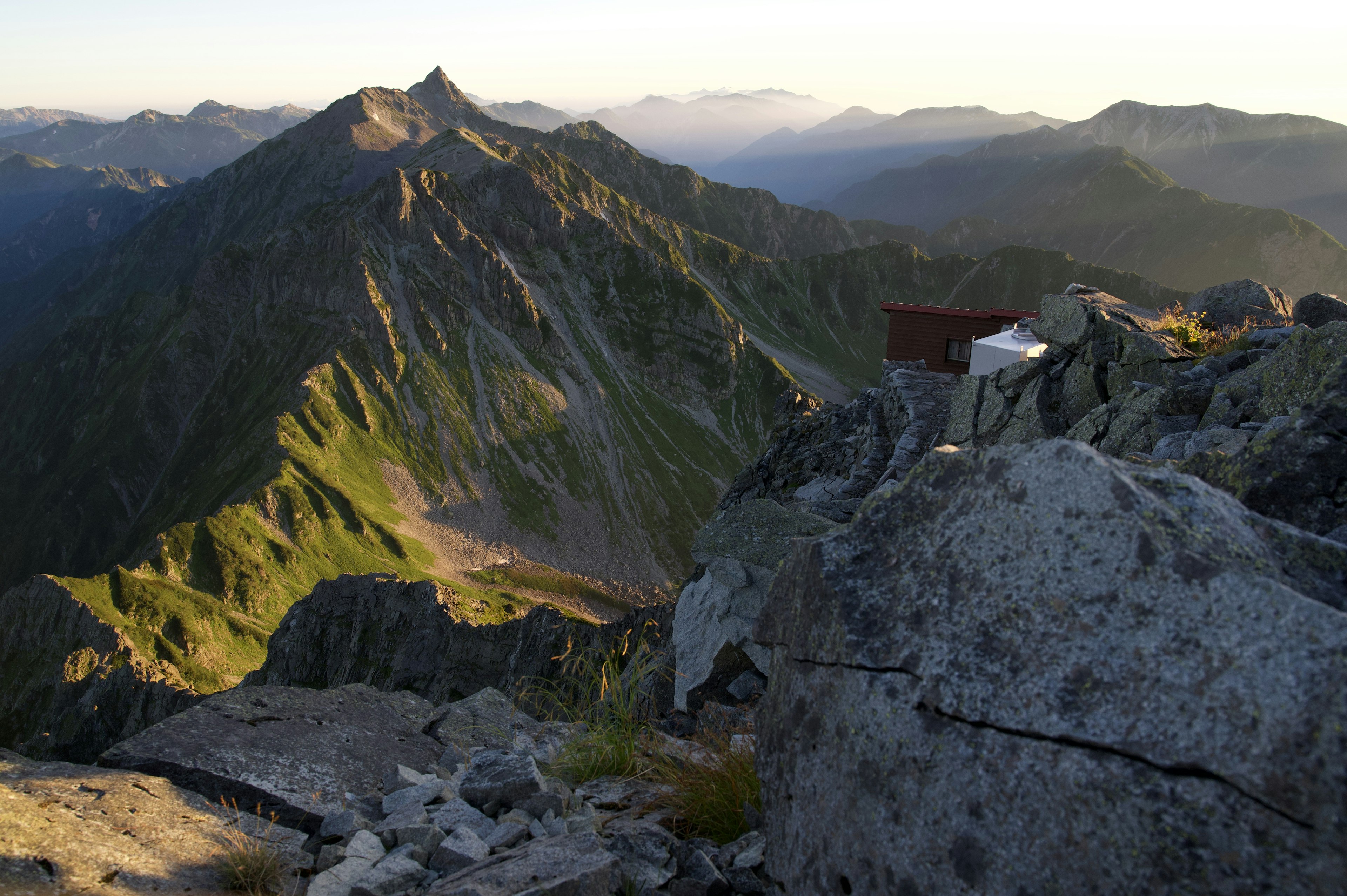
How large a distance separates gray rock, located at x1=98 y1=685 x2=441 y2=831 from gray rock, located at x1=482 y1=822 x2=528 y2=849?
2066 mm

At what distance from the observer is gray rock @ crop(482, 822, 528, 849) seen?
6.46 metres

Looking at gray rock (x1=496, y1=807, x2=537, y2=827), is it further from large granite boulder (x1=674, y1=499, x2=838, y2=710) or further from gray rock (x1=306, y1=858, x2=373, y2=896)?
large granite boulder (x1=674, y1=499, x2=838, y2=710)

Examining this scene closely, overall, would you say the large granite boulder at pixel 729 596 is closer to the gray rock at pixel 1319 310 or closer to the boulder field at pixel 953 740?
the boulder field at pixel 953 740

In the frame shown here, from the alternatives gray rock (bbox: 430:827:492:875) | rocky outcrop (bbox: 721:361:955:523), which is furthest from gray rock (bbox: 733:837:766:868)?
rocky outcrop (bbox: 721:361:955:523)

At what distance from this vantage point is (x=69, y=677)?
7400 centimetres

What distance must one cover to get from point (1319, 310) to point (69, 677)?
323ft

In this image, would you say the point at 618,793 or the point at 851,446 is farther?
the point at 851,446

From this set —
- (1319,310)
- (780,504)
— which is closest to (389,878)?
(780,504)

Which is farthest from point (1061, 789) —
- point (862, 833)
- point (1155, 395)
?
point (1155, 395)

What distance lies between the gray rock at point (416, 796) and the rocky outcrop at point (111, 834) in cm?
86

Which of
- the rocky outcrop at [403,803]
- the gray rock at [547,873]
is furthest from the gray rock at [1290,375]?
the gray rock at [547,873]

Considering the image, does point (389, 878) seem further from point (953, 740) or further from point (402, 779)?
point (953, 740)

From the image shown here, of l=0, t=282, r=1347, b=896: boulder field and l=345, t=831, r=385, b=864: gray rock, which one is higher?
l=0, t=282, r=1347, b=896: boulder field

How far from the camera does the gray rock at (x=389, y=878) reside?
5.77 meters
